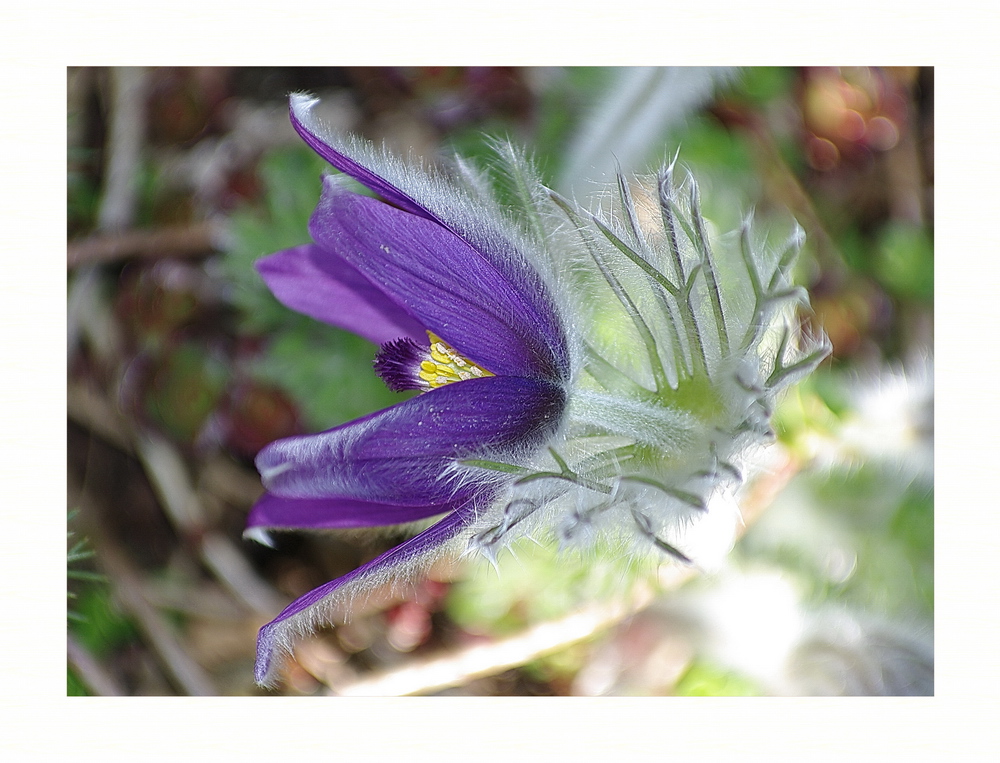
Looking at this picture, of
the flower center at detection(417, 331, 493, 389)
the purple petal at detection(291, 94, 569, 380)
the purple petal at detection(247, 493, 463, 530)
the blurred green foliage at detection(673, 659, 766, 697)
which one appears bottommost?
the blurred green foliage at detection(673, 659, 766, 697)

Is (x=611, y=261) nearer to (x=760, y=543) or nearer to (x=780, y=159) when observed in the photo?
(x=760, y=543)

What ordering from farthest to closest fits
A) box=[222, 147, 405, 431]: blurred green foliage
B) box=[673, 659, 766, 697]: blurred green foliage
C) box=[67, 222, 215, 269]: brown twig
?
box=[67, 222, 215, 269]: brown twig < box=[222, 147, 405, 431]: blurred green foliage < box=[673, 659, 766, 697]: blurred green foliage

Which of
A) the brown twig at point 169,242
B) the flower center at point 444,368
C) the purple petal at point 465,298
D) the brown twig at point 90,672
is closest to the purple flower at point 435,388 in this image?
Result: the purple petal at point 465,298

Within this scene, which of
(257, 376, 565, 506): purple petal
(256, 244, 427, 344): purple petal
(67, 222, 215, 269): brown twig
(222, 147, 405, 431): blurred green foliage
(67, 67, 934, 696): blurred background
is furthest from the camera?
(67, 222, 215, 269): brown twig

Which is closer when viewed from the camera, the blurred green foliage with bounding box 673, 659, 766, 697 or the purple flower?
the purple flower

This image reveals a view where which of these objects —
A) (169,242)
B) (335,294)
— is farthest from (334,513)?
(169,242)

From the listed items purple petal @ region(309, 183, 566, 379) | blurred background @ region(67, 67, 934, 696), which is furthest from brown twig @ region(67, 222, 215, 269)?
purple petal @ region(309, 183, 566, 379)

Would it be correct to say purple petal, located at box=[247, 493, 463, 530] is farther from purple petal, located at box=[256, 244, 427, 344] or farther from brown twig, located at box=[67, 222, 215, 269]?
brown twig, located at box=[67, 222, 215, 269]
